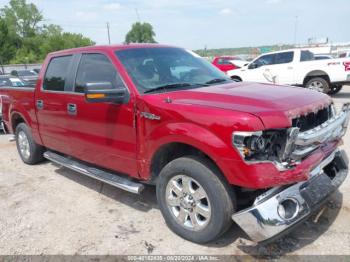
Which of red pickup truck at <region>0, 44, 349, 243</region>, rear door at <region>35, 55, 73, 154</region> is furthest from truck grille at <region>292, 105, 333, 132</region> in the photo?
rear door at <region>35, 55, 73, 154</region>

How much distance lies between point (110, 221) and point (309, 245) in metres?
2.10

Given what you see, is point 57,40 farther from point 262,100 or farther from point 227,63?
point 262,100

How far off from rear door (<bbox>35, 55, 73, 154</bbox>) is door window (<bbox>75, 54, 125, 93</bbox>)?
0.90 ft

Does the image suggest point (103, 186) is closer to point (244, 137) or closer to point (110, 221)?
point (110, 221)

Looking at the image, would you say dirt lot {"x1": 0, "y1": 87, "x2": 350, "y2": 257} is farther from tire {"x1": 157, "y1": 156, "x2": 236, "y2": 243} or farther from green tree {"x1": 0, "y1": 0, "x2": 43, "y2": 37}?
green tree {"x1": 0, "y1": 0, "x2": 43, "y2": 37}

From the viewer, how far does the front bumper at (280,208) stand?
2.76 metres

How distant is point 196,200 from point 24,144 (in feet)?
13.6

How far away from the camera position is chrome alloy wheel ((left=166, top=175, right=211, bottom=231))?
319 centimetres

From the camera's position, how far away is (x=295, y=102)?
123 inches

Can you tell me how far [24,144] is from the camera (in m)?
6.16

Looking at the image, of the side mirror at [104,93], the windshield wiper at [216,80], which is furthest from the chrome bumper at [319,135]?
the side mirror at [104,93]

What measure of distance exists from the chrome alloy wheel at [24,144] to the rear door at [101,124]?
5.80ft

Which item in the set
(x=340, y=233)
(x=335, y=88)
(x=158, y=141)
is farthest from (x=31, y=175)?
(x=335, y=88)

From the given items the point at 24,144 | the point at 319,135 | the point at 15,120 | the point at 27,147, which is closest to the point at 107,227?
the point at 319,135
